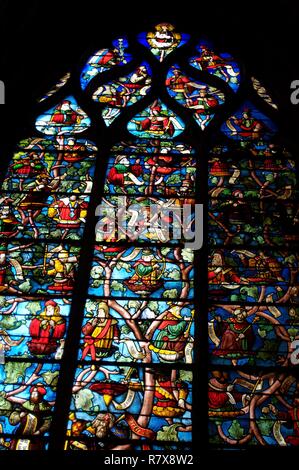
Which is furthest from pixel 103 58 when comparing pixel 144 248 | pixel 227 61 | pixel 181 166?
pixel 144 248

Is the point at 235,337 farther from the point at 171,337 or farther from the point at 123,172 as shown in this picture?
the point at 123,172

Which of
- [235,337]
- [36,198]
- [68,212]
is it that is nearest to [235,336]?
[235,337]

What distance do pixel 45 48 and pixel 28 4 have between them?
576 mm

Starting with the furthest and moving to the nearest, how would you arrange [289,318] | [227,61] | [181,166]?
[227,61]
[181,166]
[289,318]

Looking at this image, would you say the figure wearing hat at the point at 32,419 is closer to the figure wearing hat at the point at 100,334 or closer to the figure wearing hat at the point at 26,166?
the figure wearing hat at the point at 100,334

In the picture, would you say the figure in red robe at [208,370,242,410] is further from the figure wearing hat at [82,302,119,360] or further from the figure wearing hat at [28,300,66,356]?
the figure wearing hat at [28,300,66,356]

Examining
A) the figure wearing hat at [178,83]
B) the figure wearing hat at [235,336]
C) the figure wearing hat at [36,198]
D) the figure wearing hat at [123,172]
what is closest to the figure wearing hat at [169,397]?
the figure wearing hat at [235,336]

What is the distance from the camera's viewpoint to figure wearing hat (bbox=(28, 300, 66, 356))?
19.6ft

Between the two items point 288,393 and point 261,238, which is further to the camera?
point 261,238

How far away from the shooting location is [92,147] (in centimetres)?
746

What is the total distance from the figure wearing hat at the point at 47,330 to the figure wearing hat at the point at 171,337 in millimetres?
666

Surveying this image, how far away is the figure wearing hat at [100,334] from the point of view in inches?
234

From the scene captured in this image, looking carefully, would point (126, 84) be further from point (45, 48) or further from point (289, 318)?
point (289, 318)

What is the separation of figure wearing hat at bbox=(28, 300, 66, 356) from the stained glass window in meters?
0.01
